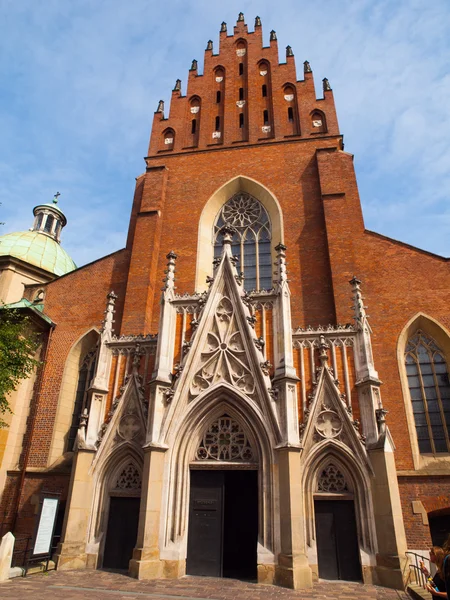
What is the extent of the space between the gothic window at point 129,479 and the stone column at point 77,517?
2.44ft

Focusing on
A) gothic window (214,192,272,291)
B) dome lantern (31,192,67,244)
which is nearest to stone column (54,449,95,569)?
gothic window (214,192,272,291)

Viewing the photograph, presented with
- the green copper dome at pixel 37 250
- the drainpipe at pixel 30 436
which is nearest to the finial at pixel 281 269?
the drainpipe at pixel 30 436

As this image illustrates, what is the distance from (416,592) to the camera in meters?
8.78

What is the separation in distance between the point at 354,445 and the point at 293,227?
917 centimetres

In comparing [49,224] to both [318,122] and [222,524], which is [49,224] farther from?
[222,524]

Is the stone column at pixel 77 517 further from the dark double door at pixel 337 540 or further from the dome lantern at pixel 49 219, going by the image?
the dome lantern at pixel 49 219

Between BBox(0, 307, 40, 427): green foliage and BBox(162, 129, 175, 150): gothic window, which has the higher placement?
BBox(162, 129, 175, 150): gothic window

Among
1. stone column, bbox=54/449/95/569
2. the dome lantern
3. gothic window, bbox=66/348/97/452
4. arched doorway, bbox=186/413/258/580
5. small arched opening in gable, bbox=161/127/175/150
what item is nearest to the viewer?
arched doorway, bbox=186/413/258/580

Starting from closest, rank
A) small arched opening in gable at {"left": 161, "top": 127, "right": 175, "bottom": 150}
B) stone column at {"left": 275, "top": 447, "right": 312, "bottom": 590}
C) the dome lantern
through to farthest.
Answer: stone column at {"left": 275, "top": 447, "right": 312, "bottom": 590} → small arched opening in gable at {"left": 161, "top": 127, "right": 175, "bottom": 150} → the dome lantern

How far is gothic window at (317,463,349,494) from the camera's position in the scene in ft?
37.3

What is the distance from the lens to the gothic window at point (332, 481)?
1138 cm

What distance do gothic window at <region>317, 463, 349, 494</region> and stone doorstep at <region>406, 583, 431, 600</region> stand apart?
7.73ft

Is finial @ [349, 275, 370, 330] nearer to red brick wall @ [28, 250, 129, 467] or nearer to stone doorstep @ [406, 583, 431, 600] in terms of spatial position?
stone doorstep @ [406, 583, 431, 600]

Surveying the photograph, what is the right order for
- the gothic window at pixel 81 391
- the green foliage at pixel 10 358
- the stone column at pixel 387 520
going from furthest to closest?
the gothic window at pixel 81 391 → the green foliage at pixel 10 358 → the stone column at pixel 387 520
